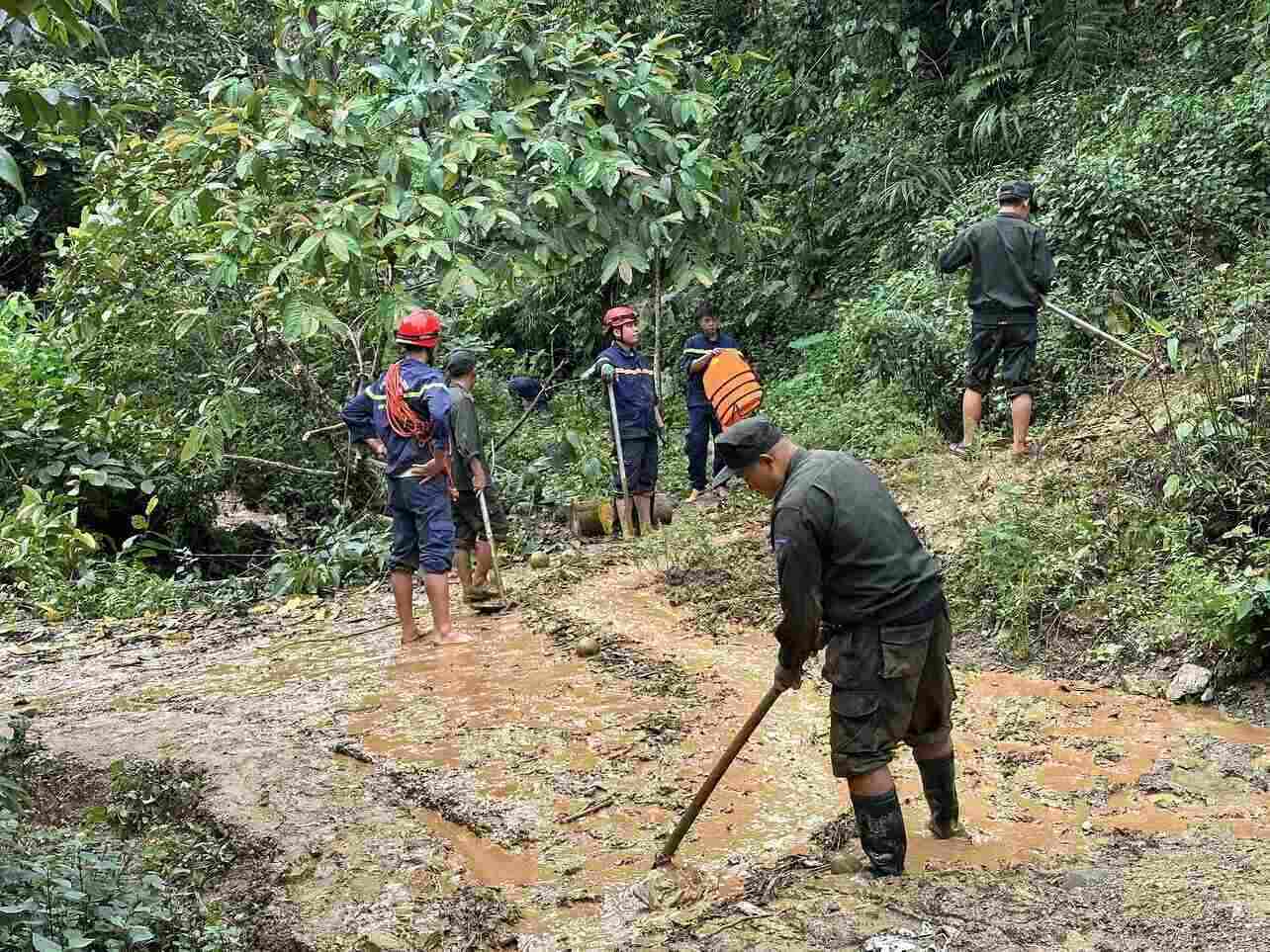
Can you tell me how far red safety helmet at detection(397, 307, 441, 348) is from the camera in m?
7.43

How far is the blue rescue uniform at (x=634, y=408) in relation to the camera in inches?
387

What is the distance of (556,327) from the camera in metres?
17.1

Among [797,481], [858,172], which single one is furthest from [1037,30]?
[797,481]

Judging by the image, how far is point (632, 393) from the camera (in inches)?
386

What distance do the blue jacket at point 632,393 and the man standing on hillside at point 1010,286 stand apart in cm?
246

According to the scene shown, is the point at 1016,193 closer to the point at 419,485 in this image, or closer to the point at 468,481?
the point at 468,481

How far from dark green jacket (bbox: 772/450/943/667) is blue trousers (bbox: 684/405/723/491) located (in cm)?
696

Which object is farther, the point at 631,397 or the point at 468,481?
the point at 631,397

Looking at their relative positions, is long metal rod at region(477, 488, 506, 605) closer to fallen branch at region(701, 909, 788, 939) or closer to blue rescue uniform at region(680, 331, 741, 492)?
blue rescue uniform at region(680, 331, 741, 492)

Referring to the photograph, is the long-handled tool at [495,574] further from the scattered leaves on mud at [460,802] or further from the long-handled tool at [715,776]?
the long-handled tool at [715,776]

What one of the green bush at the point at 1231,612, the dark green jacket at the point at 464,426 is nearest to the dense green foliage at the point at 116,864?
the dark green jacket at the point at 464,426

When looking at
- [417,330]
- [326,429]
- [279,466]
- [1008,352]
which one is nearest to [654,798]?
[417,330]

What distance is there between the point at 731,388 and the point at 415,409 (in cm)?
333

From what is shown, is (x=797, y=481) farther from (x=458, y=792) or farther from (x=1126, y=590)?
(x=1126, y=590)
